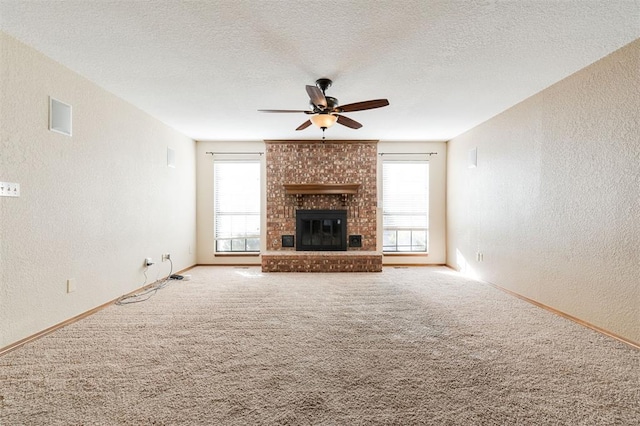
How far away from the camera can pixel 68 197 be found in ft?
9.09

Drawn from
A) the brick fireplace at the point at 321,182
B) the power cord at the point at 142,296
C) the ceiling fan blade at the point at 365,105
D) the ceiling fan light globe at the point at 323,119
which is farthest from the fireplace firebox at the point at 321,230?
the ceiling fan blade at the point at 365,105

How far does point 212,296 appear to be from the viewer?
363 cm

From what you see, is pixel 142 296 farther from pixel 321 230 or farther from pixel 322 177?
pixel 322 177

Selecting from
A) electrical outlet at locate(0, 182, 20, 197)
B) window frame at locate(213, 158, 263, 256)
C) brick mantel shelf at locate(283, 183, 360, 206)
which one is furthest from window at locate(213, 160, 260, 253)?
electrical outlet at locate(0, 182, 20, 197)

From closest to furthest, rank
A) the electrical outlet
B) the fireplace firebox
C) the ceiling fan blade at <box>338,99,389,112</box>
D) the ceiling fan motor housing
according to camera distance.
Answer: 1. the electrical outlet
2. the ceiling fan blade at <box>338,99,389,112</box>
3. the ceiling fan motor housing
4. the fireplace firebox

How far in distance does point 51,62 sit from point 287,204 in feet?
12.2

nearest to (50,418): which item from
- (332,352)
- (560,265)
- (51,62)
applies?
(332,352)

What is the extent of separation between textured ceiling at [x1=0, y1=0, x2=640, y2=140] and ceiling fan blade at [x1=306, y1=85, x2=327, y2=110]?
0.30 metres

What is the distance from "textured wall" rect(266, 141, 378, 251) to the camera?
5.60m

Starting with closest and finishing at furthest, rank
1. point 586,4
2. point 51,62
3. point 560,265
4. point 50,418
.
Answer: point 50,418 < point 586,4 < point 51,62 < point 560,265

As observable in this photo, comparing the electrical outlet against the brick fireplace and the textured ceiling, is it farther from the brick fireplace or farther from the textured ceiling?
the brick fireplace

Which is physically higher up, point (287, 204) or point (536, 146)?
point (536, 146)

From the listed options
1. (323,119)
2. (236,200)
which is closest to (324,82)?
(323,119)

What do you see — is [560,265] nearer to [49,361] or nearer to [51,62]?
[49,361]
